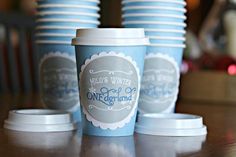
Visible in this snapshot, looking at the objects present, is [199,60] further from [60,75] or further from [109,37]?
[109,37]

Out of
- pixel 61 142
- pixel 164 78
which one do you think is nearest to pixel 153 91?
pixel 164 78

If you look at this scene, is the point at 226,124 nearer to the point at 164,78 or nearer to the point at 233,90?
the point at 164,78

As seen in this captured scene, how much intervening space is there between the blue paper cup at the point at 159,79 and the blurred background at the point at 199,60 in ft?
2.08

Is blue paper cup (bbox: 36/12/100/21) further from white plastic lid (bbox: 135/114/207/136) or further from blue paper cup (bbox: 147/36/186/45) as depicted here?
white plastic lid (bbox: 135/114/207/136)

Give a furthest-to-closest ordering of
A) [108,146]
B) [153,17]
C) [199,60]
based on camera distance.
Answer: [199,60] → [153,17] → [108,146]

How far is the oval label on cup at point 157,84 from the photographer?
36.8 inches

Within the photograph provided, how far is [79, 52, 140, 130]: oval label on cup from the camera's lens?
761 mm

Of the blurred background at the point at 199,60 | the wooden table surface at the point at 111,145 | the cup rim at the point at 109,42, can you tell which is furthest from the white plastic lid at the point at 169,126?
the blurred background at the point at 199,60

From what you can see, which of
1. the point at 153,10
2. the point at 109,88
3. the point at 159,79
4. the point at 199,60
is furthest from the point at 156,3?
the point at 199,60

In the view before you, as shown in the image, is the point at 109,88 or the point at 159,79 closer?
the point at 109,88

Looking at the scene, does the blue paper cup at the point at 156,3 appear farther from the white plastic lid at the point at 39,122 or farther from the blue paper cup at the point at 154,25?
the white plastic lid at the point at 39,122

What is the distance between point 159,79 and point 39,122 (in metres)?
0.25

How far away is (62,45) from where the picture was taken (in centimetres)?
94

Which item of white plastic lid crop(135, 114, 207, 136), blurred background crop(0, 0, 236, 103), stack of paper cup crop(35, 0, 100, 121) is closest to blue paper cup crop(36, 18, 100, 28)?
stack of paper cup crop(35, 0, 100, 121)
